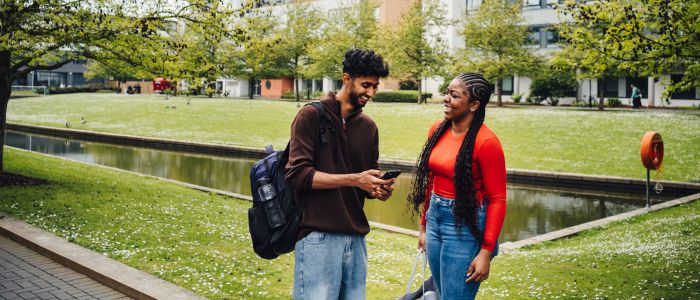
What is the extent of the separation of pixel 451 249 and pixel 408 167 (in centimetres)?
1824

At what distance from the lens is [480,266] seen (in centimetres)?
362

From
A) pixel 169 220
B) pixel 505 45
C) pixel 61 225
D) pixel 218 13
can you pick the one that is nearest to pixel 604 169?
pixel 218 13

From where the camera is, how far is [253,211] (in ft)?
11.9

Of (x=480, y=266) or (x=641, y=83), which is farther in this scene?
(x=641, y=83)

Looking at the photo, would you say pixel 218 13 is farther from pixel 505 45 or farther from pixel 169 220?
pixel 505 45

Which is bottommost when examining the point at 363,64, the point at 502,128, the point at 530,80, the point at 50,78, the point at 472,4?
the point at 502,128

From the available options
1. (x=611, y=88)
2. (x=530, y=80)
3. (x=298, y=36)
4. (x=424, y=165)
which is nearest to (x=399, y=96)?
(x=298, y=36)

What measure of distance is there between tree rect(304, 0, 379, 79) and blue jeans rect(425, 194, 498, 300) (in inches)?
1818

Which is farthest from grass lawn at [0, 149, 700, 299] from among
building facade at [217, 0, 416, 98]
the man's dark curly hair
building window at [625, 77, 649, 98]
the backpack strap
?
building facade at [217, 0, 416, 98]

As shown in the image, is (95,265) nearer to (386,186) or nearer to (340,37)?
(386,186)

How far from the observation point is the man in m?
3.31

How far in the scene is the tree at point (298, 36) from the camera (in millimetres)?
53500

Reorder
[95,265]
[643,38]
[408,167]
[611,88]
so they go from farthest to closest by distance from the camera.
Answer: [611,88]
[408,167]
[643,38]
[95,265]

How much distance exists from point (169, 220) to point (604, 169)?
15426mm
